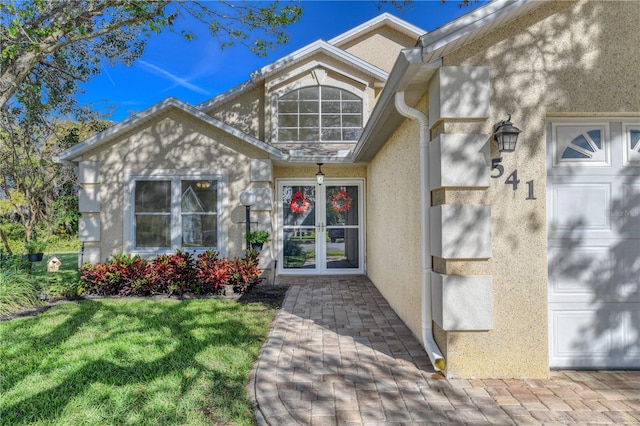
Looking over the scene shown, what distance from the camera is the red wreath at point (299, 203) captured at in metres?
10.0

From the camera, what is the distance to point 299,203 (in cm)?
1001

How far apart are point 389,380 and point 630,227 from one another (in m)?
3.03

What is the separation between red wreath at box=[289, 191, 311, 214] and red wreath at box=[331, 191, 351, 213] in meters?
0.75

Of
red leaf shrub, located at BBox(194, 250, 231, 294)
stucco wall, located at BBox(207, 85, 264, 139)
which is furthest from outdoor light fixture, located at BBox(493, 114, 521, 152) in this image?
stucco wall, located at BBox(207, 85, 264, 139)

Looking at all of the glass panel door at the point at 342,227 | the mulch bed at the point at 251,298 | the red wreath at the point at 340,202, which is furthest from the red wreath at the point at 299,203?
the mulch bed at the point at 251,298

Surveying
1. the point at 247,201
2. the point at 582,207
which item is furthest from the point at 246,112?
the point at 582,207

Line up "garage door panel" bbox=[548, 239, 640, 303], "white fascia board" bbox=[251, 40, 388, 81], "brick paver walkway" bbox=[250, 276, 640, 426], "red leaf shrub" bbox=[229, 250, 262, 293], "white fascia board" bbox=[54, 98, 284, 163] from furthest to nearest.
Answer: "white fascia board" bbox=[251, 40, 388, 81] < "white fascia board" bbox=[54, 98, 284, 163] < "red leaf shrub" bbox=[229, 250, 262, 293] < "garage door panel" bbox=[548, 239, 640, 303] < "brick paver walkway" bbox=[250, 276, 640, 426]

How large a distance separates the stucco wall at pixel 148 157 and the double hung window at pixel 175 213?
0.30m

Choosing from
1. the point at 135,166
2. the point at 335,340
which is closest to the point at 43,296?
the point at 135,166

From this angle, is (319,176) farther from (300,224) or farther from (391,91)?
(391,91)

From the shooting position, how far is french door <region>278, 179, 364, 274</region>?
1003 cm

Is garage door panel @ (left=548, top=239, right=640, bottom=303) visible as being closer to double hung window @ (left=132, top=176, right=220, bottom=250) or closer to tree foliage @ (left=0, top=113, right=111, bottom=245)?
double hung window @ (left=132, top=176, right=220, bottom=250)

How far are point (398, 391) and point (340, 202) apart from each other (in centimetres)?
716

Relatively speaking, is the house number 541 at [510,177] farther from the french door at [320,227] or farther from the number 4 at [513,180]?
the french door at [320,227]
